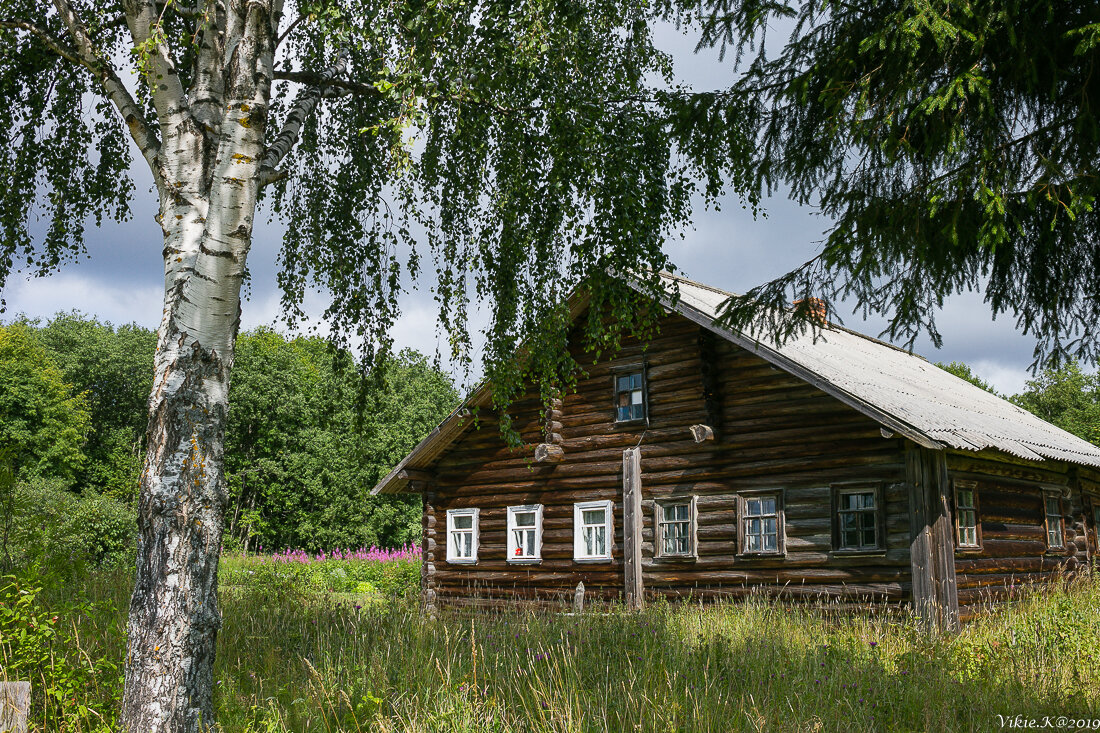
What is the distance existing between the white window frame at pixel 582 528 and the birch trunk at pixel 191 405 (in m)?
11.9

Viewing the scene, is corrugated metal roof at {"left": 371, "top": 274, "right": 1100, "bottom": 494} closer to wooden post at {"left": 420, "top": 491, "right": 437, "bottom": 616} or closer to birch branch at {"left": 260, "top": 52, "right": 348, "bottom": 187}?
wooden post at {"left": 420, "top": 491, "right": 437, "bottom": 616}

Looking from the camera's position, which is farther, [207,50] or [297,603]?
[297,603]

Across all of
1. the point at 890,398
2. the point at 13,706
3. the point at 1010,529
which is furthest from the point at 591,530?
the point at 13,706

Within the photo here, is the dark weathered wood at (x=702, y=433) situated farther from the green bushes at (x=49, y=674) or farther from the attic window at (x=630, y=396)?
the green bushes at (x=49, y=674)

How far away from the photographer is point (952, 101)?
593cm

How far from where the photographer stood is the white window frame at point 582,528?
17172mm

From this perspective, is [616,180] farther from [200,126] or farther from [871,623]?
[871,623]

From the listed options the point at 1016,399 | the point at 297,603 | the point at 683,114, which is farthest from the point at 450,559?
the point at 1016,399

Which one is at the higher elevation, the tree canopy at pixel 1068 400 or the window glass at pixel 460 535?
the tree canopy at pixel 1068 400

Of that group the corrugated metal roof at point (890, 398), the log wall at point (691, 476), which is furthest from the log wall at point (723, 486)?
the corrugated metal roof at point (890, 398)

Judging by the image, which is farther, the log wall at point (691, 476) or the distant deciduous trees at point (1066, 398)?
the distant deciduous trees at point (1066, 398)

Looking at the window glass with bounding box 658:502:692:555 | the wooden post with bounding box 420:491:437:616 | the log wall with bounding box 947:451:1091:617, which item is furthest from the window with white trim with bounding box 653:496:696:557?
the wooden post with bounding box 420:491:437:616

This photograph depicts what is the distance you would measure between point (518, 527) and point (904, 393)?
8.38 meters

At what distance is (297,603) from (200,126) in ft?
19.1
